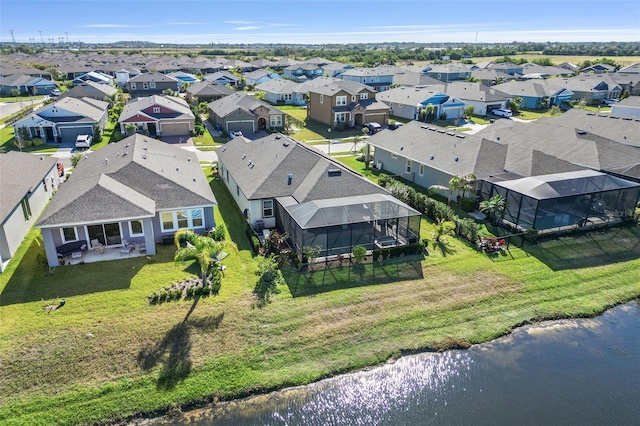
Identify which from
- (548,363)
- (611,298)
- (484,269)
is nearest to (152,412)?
(548,363)

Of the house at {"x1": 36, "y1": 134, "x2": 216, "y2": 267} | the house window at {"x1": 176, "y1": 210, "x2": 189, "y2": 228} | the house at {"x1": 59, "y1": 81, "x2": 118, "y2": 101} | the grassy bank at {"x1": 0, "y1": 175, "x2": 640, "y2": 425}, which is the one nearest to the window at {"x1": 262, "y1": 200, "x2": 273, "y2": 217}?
the grassy bank at {"x1": 0, "y1": 175, "x2": 640, "y2": 425}

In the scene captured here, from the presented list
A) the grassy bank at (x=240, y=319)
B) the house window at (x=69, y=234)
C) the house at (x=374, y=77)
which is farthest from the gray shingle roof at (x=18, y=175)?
the house at (x=374, y=77)

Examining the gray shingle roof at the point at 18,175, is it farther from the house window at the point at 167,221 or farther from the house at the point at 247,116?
the house at the point at 247,116

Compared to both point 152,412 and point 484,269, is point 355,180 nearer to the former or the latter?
point 484,269

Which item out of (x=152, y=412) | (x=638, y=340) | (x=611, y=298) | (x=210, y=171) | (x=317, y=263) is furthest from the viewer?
(x=210, y=171)

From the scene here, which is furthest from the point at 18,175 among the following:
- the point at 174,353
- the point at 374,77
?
the point at 374,77

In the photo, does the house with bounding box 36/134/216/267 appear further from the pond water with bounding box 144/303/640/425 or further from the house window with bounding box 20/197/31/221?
the pond water with bounding box 144/303/640/425
